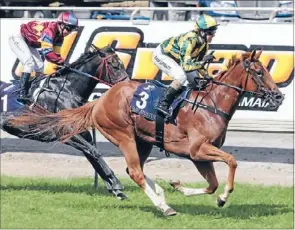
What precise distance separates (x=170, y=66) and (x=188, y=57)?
17.3 inches

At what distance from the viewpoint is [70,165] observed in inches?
575

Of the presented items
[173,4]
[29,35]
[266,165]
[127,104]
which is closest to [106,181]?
[127,104]

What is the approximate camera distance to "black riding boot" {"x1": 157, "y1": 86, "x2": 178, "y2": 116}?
35.0ft

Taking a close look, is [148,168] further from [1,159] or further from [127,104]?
[127,104]

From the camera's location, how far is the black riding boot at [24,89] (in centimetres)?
1239

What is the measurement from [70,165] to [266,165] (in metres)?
2.90

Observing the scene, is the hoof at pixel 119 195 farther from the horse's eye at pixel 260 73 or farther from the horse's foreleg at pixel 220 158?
the horse's eye at pixel 260 73

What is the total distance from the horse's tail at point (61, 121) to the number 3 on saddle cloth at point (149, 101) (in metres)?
0.71

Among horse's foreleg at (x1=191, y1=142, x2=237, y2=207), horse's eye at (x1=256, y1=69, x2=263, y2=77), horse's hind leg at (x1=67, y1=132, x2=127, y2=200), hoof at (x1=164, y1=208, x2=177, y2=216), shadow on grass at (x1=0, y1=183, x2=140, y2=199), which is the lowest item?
shadow on grass at (x1=0, y1=183, x2=140, y2=199)

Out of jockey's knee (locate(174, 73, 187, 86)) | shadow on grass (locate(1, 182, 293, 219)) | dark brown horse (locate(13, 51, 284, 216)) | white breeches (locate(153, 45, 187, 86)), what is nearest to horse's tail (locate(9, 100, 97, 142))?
dark brown horse (locate(13, 51, 284, 216))

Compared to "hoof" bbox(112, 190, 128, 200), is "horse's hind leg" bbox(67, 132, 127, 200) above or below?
above

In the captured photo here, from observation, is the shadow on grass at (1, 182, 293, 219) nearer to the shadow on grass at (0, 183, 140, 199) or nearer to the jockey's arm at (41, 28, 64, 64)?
the shadow on grass at (0, 183, 140, 199)

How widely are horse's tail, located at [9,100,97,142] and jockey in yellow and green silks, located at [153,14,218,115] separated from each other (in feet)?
3.47

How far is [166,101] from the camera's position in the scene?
10695 mm
